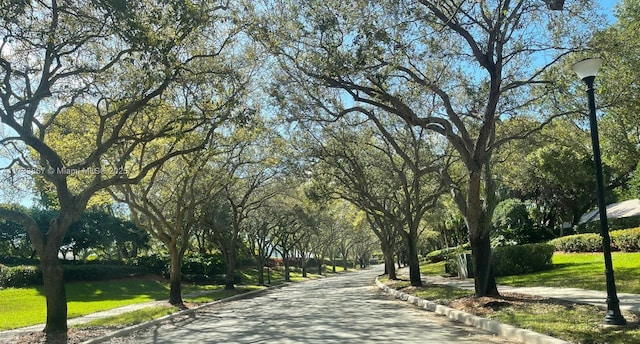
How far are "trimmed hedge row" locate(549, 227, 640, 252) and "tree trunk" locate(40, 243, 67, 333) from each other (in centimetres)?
2192

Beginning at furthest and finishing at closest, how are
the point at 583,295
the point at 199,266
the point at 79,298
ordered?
the point at 199,266, the point at 79,298, the point at 583,295

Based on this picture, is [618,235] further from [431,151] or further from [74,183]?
[74,183]

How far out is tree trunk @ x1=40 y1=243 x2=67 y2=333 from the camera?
12.5 m

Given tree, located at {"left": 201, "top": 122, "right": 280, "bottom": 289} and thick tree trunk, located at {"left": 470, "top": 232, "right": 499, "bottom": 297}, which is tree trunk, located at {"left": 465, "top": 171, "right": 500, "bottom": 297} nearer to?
thick tree trunk, located at {"left": 470, "top": 232, "right": 499, "bottom": 297}

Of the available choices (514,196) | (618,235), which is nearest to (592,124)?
(618,235)

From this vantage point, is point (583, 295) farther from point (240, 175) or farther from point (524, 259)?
point (240, 175)

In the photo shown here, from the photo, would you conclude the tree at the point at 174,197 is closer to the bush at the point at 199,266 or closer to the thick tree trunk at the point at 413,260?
the thick tree trunk at the point at 413,260

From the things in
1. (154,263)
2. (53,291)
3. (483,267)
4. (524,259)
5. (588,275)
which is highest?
(154,263)

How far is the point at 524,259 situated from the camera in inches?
922

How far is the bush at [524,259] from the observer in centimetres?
2322

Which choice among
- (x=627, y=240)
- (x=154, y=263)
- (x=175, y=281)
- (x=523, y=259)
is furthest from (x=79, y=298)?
(x=627, y=240)

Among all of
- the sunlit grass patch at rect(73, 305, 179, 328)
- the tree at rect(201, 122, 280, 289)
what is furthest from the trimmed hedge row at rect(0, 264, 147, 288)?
the sunlit grass patch at rect(73, 305, 179, 328)

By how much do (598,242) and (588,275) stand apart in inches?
330

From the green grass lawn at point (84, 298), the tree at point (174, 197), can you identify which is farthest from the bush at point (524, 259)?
the tree at point (174, 197)
